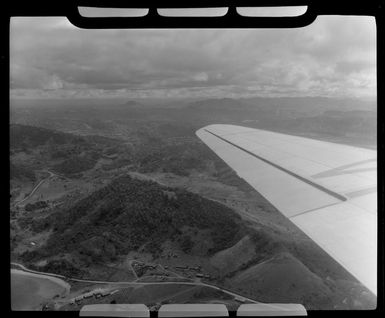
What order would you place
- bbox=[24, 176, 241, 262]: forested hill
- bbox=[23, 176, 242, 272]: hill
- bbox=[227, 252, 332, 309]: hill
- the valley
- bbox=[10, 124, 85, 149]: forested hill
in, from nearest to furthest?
bbox=[227, 252, 332, 309]: hill
the valley
bbox=[23, 176, 242, 272]: hill
bbox=[24, 176, 241, 262]: forested hill
bbox=[10, 124, 85, 149]: forested hill

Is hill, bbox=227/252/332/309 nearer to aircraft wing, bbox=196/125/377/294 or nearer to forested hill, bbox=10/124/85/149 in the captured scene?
aircraft wing, bbox=196/125/377/294

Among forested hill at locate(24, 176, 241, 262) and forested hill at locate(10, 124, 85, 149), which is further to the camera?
forested hill at locate(10, 124, 85, 149)

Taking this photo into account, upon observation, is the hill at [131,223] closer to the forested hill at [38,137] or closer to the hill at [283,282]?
the hill at [283,282]

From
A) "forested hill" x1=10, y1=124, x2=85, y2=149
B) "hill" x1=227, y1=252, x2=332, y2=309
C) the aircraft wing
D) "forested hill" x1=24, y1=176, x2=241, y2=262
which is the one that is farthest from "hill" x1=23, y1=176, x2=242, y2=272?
"forested hill" x1=10, y1=124, x2=85, y2=149

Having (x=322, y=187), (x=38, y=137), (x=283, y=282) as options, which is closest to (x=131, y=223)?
(x=283, y=282)

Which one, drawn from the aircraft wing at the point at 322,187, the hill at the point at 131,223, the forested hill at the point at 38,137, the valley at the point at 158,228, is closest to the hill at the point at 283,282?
the valley at the point at 158,228
